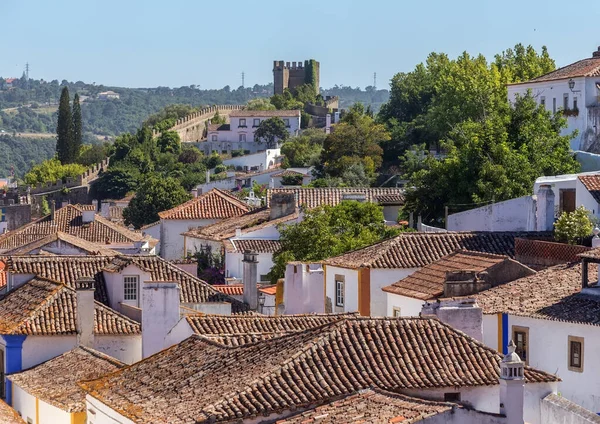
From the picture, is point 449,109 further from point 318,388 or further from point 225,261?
point 318,388

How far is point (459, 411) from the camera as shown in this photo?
1880cm

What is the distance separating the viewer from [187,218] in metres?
66.4

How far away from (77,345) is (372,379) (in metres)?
11.2

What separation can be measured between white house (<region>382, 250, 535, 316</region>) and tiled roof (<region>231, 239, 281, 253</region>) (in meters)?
17.6

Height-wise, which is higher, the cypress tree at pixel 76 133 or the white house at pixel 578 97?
the white house at pixel 578 97

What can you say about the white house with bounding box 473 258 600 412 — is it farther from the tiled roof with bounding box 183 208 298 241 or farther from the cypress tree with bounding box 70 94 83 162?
the cypress tree with bounding box 70 94 83 162

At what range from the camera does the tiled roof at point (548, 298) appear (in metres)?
28.1

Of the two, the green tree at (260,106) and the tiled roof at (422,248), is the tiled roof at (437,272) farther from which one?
the green tree at (260,106)

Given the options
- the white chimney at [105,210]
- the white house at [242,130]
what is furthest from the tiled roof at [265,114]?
the white chimney at [105,210]

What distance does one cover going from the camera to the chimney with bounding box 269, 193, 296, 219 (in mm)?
56812

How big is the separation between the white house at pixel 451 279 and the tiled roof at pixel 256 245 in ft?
57.6

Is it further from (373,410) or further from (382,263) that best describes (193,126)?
(373,410)

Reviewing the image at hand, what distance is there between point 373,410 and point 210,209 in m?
48.1

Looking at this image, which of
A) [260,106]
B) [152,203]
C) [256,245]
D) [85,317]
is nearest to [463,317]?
[85,317]
